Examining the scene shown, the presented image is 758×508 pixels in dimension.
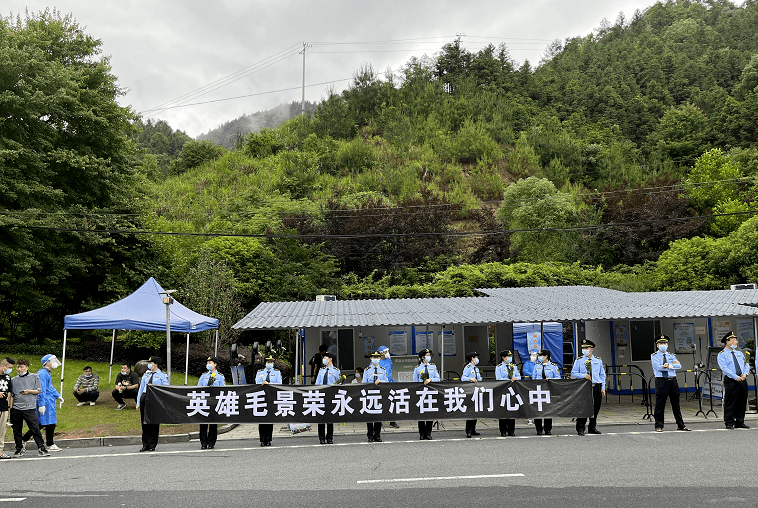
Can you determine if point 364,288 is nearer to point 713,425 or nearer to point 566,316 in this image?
point 566,316

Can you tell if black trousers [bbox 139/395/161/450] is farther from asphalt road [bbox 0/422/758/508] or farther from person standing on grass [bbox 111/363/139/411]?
person standing on grass [bbox 111/363/139/411]

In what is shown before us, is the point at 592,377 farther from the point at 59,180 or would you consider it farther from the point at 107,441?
the point at 59,180

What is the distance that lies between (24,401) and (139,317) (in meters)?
6.37

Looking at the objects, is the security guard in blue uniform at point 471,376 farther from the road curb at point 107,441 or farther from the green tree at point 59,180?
the green tree at point 59,180

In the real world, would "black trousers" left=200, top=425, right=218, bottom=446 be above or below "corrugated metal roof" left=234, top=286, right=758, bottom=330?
below

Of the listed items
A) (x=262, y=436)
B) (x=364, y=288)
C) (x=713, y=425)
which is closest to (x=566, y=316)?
(x=713, y=425)

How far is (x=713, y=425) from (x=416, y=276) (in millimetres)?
23372

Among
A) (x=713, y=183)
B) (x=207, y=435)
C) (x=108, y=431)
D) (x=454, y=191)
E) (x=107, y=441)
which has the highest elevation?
(x=454, y=191)

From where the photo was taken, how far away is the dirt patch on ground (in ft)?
44.9

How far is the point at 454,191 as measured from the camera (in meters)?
55.8

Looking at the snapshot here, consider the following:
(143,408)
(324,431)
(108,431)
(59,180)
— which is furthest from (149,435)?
(59,180)

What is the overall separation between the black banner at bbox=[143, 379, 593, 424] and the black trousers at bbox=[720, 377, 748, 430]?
2.91 m

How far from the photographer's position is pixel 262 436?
12.1 meters

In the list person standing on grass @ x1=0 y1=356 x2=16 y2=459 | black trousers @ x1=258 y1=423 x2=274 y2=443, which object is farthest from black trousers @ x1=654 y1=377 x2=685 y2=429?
person standing on grass @ x1=0 y1=356 x2=16 y2=459
